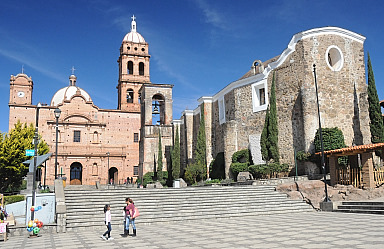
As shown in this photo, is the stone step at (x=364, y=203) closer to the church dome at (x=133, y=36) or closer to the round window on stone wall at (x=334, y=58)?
the round window on stone wall at (x=334, y=58)

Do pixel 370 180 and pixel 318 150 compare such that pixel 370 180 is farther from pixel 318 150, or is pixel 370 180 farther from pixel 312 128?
pixel 312 128

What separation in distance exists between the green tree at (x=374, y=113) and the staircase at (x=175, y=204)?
10.1 meters

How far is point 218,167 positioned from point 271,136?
25.7ft

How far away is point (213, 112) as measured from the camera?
35.1 meters

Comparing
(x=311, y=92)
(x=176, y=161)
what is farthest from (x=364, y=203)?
(x=176, y=161)

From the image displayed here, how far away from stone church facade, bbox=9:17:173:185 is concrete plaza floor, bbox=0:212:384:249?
28640 mm

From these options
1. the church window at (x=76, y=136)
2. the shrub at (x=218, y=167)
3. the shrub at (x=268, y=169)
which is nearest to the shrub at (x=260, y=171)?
the shrub at (x=268, y=169)

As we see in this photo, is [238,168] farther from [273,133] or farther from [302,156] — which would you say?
[302,156]

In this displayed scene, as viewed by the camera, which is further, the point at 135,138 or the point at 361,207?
the point at 135,138

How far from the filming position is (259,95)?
2825 centimetres

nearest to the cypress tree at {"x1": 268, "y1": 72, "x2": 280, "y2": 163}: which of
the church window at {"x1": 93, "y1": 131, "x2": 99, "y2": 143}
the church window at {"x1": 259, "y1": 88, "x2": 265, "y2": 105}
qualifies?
the church window at {"x1": 259, "y1": 88, "x2": 265, "y2": 105}

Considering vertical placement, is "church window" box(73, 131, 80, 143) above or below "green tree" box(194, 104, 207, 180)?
above

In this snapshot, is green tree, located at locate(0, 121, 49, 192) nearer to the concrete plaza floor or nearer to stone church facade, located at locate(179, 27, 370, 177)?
the concrete plaza floor

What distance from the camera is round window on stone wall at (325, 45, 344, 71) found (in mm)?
25156
